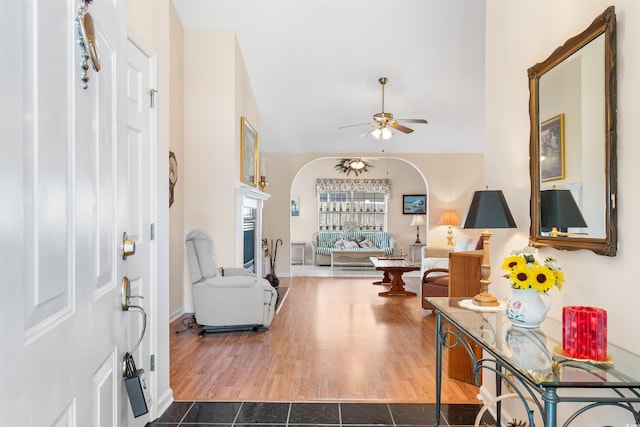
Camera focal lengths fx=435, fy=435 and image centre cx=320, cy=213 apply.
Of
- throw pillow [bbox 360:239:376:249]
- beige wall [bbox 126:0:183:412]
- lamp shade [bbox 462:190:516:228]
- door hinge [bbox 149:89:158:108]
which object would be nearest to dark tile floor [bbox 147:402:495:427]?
beige wall [bbox 126:0:183:412]

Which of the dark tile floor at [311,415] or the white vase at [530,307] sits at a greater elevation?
the white vase at [530,307]

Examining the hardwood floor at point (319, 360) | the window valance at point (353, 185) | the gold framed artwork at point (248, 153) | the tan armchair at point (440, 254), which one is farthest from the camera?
the window valance at point (353, 185)

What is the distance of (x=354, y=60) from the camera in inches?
225

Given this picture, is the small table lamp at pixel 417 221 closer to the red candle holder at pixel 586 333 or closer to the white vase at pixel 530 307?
the white vase at pixel 530 307

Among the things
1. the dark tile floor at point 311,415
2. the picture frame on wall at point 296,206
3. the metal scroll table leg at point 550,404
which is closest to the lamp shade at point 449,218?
the picture frame on wall at point 296,206

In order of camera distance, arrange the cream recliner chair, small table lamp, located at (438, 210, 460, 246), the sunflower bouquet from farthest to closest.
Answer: small table lamp, located at (438, 210, 460, 246)
the cream recliner chair
the sunflower bouquet

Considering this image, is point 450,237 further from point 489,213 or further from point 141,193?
point 141,193

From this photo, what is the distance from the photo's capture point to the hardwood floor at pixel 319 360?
2.92 meters

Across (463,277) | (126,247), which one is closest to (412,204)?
(463,277)

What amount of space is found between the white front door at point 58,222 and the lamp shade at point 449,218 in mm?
7921

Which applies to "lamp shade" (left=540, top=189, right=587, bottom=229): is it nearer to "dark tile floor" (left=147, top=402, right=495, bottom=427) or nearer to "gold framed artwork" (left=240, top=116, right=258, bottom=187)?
"dark tile floor" (left=147, top=402, right=495, bottom=427)

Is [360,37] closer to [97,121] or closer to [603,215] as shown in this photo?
[603,215]

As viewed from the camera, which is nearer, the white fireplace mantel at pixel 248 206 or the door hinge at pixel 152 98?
the door hinge at pixel 152 98

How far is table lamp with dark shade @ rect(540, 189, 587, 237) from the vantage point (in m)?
1.79
